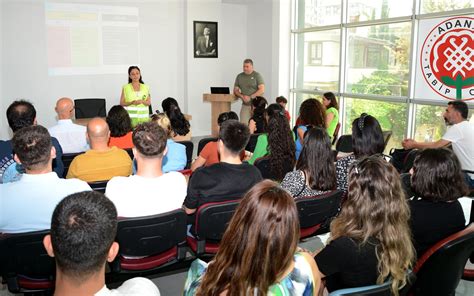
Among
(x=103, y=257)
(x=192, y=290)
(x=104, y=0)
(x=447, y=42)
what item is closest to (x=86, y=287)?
(x=103, y=257)

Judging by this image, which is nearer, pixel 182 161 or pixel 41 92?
pixel 182 161

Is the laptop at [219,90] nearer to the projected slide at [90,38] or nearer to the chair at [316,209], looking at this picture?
the projected slide at [90,38]

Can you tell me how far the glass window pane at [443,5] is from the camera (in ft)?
18.9

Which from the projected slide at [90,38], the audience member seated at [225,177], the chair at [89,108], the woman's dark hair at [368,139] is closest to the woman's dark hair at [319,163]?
the audience member seated at [225,177]

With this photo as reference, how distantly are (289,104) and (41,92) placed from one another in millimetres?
4884

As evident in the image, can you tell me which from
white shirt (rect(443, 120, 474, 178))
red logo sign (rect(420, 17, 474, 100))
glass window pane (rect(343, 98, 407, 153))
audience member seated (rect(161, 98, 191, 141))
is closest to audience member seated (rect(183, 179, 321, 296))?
audience member seated (rect(161, 98, 191, 141))

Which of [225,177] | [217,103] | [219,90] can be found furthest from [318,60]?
[225,177]

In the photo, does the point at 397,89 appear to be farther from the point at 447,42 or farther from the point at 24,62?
the point at 24,62

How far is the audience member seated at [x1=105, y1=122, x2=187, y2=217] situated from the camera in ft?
8.50

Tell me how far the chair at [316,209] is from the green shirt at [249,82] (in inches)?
216

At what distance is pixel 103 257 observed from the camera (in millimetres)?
1328

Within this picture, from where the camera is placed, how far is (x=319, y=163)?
9.91 ft

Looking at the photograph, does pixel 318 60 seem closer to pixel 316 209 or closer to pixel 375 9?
pixel 375 9

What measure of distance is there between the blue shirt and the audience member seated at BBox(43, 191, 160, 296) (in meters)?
1.16
